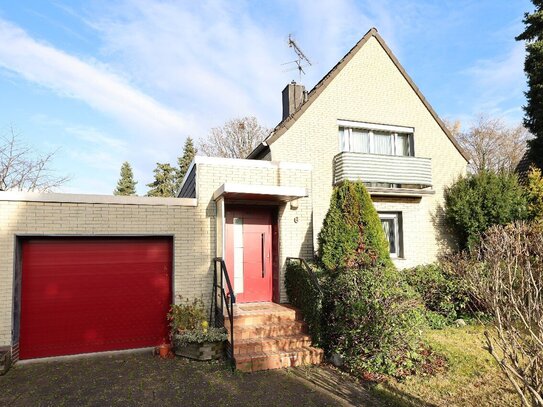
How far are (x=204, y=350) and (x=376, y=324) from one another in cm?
302

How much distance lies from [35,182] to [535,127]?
25006mm

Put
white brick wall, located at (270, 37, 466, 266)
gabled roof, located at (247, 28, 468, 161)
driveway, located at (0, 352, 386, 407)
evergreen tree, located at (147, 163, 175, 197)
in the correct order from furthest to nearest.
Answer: evergreen tree, located at (147, 163, 175, 197), white brick wall, located at (270, 37, 466, 266), gabled roof, located at (247, 28, 468, 161), driveway, located at (0, 352, 386, 407)

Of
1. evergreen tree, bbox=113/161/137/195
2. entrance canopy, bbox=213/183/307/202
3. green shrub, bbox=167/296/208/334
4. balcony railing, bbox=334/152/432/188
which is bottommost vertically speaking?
green shrub, bbox=167/296/208/334

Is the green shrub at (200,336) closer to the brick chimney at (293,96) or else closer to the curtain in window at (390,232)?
the curtain in window at (390,232)

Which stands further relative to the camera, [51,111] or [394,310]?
[51,111]

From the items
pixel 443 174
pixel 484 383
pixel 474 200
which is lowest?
pixel 484 383

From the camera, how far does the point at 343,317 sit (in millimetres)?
6043

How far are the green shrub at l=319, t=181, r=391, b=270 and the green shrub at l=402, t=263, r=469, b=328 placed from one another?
1153mm

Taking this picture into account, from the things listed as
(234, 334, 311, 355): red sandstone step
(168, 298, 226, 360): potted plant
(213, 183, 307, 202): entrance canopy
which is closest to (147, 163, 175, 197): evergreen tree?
(213, 183, 307, 202): entrance canopy

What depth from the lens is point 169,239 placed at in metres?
7.42

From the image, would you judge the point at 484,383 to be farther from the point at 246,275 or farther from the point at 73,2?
the point at 73,2

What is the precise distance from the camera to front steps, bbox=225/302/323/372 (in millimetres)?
5816

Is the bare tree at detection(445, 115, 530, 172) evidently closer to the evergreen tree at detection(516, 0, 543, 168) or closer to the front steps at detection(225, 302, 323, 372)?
the evergreen tree at detection(516, 0, 543, 168)

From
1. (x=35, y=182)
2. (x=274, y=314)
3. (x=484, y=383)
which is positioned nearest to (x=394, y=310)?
(x=484, y=383)
